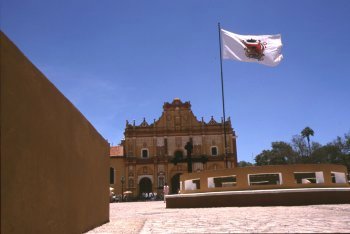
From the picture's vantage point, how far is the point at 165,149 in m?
49.2

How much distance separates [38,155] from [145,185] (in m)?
44.1

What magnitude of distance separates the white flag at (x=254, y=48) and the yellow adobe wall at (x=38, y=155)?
43.3 feet

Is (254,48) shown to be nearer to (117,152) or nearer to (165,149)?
(165,149)

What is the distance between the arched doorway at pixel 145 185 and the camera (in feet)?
160

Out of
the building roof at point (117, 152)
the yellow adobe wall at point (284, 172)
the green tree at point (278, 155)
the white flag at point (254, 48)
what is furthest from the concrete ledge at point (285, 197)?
the green tree at point (278, 155)

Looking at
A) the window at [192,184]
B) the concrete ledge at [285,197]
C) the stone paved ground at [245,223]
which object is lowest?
the stone paved ground at [245,223]

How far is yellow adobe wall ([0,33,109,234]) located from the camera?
4.73m

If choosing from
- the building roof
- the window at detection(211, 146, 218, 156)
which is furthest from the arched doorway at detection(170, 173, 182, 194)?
the building roof

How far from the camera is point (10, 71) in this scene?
488 centimetres

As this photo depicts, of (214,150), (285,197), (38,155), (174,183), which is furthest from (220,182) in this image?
(174,183)

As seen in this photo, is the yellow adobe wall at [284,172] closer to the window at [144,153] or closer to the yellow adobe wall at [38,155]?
the yellow adobe wall at [38,155]

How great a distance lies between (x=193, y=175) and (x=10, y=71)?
14.2 meters

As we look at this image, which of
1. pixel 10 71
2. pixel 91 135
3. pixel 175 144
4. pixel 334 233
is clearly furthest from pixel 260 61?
pixel 175 144

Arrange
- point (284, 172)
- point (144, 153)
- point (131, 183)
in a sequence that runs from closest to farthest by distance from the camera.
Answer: point (284, 172)
point (131, 183)
point (144, 153)
